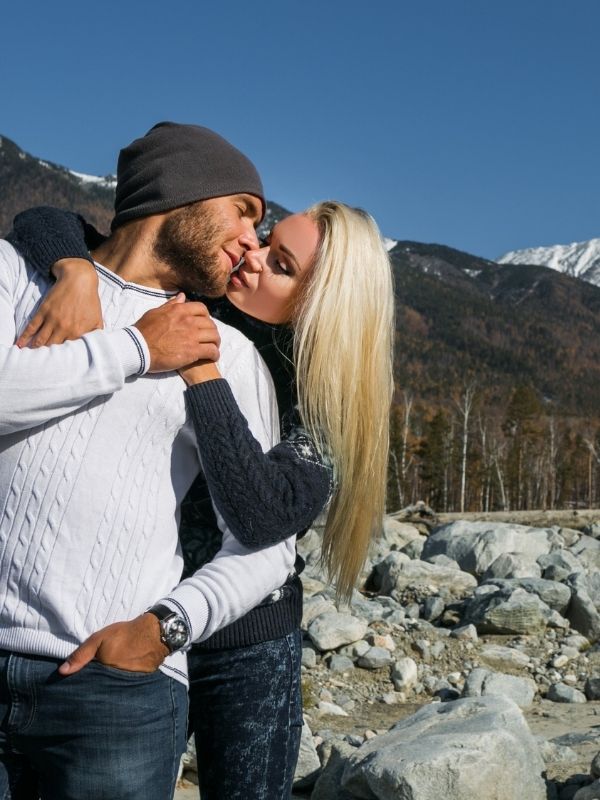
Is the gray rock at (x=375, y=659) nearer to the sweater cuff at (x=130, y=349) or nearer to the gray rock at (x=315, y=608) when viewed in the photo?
the gray rock at (x=315, y=608)

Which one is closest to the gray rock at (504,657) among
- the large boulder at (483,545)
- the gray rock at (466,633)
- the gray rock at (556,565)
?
the gray rock at (466,633)

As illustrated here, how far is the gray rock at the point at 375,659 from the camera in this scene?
26.4ft

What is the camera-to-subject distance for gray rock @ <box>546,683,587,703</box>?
7.41m

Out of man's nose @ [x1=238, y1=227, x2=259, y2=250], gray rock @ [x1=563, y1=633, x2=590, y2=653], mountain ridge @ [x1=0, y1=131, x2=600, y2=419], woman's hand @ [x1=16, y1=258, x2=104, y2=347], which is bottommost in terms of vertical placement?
gray rock @ [x1=563, y1=633, x2=590, y2=653]

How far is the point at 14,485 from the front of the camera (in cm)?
179

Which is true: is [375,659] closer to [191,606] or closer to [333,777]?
[333,777]

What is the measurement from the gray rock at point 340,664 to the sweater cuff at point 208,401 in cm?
646

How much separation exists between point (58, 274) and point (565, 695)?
21.4 ft

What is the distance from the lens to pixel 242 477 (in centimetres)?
190

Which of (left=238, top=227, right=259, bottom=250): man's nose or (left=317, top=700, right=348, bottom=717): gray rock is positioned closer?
(left=238, top=227, right=259, bottom=250): man's nose

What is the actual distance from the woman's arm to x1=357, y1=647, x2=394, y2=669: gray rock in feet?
21.1

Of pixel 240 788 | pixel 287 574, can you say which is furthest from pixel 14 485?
pixel 240 788

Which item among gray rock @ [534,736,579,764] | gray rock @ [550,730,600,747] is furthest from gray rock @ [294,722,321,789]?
gray rock @ [550,730,600,747]

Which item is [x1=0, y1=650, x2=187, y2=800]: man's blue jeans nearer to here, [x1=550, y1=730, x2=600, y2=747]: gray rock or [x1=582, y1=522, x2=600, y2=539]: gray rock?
[x1=550, y1=730, x2=600, y2=747]: gray rock
